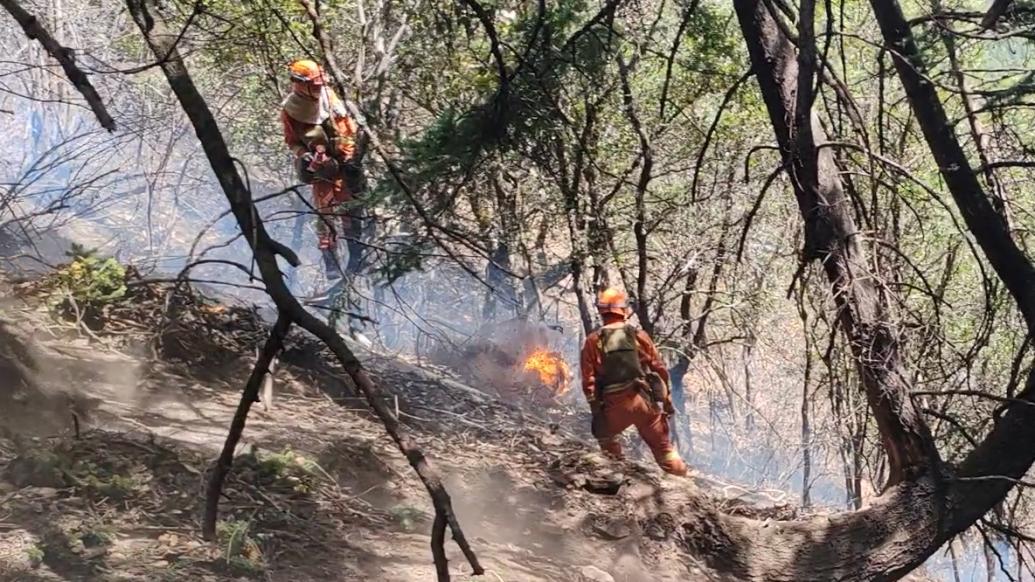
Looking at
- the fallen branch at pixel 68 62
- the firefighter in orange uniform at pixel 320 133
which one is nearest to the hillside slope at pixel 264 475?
the firefighter in orange uniform at pixel 320 133

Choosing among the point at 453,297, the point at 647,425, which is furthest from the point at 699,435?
the point at 647,425

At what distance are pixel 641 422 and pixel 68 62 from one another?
5.23 m

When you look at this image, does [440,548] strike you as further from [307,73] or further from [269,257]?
[307,73]

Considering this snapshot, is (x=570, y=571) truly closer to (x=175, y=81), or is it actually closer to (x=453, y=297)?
(x=175, y=81)

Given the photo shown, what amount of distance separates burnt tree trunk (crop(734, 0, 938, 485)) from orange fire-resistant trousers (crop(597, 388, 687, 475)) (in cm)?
263

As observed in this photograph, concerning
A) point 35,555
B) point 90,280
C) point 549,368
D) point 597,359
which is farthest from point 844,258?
point 549,368

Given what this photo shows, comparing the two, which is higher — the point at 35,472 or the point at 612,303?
the point at 612,303

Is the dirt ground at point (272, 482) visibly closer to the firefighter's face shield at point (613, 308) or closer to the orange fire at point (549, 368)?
the firefighter's face shield at point (613, 308)

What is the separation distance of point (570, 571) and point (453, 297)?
11.7 m

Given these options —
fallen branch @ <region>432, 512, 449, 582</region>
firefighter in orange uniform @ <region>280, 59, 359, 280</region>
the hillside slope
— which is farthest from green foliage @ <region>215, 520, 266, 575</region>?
firefighter in orange uniform @ <region>280, 59, 359, 280</region>

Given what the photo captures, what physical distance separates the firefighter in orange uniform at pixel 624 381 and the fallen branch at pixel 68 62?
4739 millimetres

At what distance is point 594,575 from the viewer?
4484 mm

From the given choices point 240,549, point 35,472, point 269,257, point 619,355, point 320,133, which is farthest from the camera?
point 320,133

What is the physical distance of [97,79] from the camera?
9.77 metres
